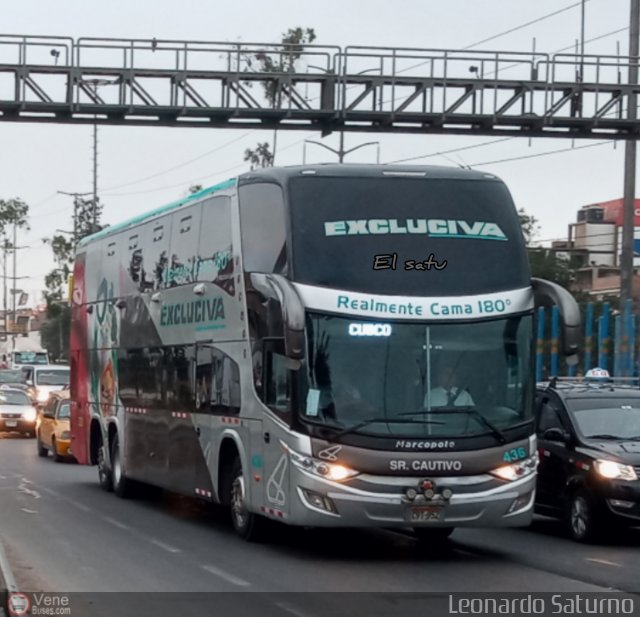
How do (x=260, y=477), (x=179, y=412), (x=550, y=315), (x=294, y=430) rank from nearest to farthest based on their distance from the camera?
(x=294, y=430) < (x=260, y=477) < (x=179, y=412) < (x=550, y=315)

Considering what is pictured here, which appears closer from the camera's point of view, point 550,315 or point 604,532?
point 604,532

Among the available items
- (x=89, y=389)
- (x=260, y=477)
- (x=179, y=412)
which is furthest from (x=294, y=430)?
(x=89, y=389)

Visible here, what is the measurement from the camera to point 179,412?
1820 cm

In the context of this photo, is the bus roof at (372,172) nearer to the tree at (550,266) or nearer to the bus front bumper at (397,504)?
the bus front bumper at (397,504)

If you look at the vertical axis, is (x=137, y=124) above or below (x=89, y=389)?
above

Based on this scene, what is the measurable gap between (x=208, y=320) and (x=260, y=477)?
2.81m

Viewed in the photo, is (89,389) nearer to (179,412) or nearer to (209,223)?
(179,412)

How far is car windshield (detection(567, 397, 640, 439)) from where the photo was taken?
16.3 m

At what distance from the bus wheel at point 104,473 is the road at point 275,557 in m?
2.67

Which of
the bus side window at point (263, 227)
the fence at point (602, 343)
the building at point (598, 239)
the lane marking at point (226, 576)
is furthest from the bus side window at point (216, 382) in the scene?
the building at point (598, 239)

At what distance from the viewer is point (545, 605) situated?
11.0m

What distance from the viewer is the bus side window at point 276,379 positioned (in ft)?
45.7

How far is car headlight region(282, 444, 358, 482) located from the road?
877 millimetres

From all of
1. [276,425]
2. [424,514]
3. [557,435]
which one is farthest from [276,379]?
[557,435]
